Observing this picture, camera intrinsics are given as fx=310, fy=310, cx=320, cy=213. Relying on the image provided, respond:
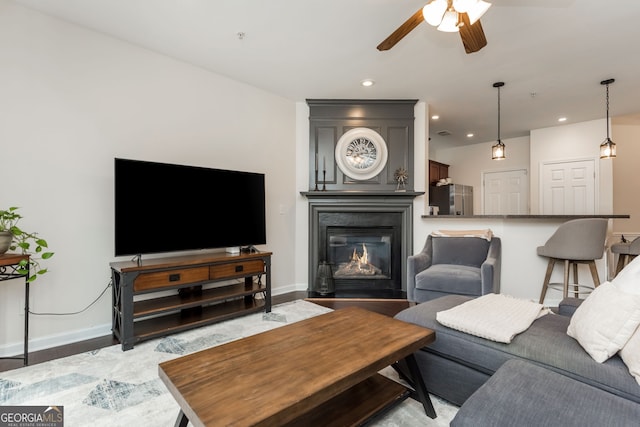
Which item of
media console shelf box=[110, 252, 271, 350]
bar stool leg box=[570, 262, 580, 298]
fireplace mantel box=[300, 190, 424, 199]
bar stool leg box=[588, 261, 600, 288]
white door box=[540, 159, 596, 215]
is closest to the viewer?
media console shelf box=[110, 252, 271, 350]

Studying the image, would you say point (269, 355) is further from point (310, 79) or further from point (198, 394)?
point (310, 79)

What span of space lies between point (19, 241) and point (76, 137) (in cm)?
89

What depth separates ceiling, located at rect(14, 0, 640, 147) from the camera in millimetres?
2305

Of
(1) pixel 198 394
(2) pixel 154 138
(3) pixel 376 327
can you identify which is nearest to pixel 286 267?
(2) pixel 154 138

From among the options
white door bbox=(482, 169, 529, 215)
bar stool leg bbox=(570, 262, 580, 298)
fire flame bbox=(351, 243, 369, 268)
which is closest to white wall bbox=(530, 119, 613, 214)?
white door bbox=(482, 169, 529, 215)

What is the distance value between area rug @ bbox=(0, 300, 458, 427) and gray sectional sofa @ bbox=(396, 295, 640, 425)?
0.58ft

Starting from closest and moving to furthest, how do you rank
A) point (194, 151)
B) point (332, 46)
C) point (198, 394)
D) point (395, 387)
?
point (198, 394)
point (395, 387)
point (332, 46)
point (194, 151)

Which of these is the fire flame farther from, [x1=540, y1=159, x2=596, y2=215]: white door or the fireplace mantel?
[x1=540, y1=159, x2=596, y2=215]: white door

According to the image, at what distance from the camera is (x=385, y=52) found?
2914 millimetres

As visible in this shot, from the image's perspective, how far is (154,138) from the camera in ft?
9.72

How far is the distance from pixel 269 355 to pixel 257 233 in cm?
207

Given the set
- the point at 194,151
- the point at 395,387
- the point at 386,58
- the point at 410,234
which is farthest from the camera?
the point at 410,234

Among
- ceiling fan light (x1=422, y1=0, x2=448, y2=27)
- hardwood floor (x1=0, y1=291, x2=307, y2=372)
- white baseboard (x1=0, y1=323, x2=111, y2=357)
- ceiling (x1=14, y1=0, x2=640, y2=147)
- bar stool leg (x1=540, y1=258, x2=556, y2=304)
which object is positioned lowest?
hardwood floor (x1=0, y1=291, x2=307, y2=372)

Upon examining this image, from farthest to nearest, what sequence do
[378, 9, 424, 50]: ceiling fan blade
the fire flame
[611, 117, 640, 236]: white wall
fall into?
[611, 117, 640, 236]: white wall
the fire flame
[378, 9, 424, 50]: ceiling fan blade
